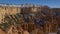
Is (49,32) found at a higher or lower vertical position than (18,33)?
lower

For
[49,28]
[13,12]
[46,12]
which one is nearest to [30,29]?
[49,28]

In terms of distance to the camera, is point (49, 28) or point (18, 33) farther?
point (49, 28)

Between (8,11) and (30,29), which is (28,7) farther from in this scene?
(30,29)

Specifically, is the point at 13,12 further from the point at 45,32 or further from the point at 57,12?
the point at 45,32

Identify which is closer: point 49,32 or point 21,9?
point 49,32

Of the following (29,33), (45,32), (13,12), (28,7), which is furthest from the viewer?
(13,12)

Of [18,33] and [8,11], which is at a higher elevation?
[18,33]

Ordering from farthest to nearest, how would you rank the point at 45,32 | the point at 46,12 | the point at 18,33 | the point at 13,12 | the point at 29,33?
the point at 13,12, the point at 46,12, the point at 45,32, the point at 29,33, the point at 18,33

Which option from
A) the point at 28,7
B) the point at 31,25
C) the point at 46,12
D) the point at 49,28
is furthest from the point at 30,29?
the point at 28,7

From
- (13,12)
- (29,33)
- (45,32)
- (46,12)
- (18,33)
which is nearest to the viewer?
(18,33)
